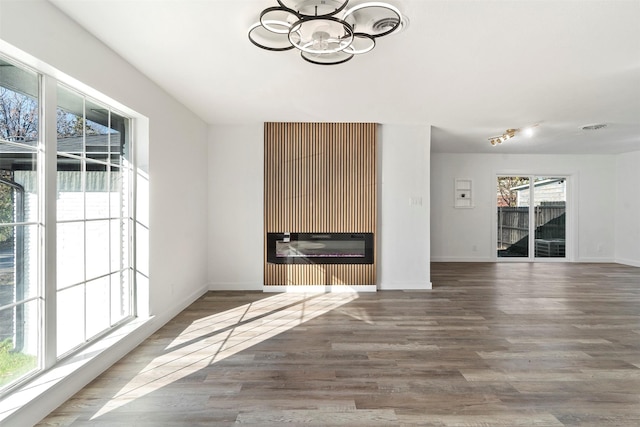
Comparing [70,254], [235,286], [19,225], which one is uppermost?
[19,225]

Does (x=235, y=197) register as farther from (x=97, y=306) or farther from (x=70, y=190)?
(x=70, y=190)

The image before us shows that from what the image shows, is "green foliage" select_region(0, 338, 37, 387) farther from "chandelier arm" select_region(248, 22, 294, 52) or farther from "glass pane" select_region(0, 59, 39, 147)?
"chandelier arm" select_region(248, 22, 294, 52)

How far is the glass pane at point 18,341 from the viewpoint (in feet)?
5.84

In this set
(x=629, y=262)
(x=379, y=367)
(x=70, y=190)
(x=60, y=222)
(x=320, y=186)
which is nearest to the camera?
(x=60, y=222)

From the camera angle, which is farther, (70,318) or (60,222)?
(70,318)

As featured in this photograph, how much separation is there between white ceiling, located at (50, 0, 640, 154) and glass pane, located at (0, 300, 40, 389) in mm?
1859

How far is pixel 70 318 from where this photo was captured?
2.28m

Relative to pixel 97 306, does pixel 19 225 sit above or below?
above

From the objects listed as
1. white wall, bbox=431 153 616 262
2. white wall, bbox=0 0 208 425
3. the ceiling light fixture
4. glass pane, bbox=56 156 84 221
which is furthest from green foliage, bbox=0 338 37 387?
white wall, bbox=431 153 616 262

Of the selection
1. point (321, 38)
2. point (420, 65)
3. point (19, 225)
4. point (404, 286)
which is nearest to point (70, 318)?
point (19, 225)

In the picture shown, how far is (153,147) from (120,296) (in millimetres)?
1437

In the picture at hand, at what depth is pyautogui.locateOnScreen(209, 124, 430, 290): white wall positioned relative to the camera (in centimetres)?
468

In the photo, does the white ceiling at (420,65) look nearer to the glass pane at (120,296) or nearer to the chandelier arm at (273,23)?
the chandelier arm at (273,23)

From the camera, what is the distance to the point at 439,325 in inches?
131
